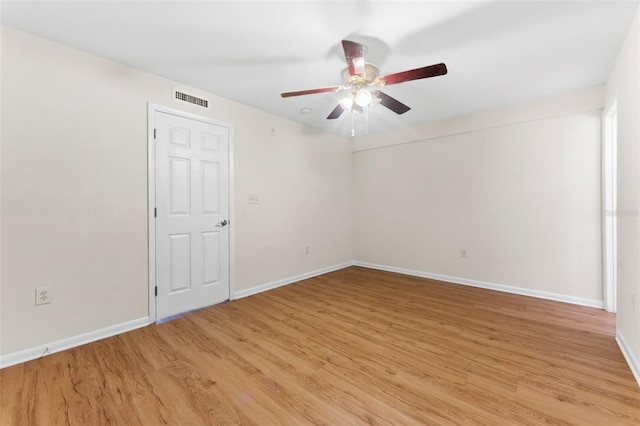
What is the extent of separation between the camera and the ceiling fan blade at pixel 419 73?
1745 millimetres

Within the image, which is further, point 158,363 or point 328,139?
point 328,139

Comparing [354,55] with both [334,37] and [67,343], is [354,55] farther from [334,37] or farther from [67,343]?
[67,343]

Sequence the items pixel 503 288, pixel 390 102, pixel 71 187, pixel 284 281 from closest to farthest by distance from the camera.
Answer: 1. pixel 71 187
2. pixel 390 102
3. pixel 503 288
4. pixel 284 281

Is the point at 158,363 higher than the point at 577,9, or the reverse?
the point at 577,9

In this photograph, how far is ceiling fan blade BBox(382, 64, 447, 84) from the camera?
5.72 feet

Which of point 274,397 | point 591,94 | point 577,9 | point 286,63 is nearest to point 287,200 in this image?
point 286,63

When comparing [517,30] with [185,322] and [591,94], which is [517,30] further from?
[185,322]

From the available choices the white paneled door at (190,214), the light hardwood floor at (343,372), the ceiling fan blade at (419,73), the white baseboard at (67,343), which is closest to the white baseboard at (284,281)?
the white paneled door at (190,214)

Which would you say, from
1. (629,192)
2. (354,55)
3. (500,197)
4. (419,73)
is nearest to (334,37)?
(354,55)

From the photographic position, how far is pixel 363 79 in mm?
2180

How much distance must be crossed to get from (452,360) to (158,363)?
6.98 ft

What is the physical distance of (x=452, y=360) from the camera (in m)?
1.91

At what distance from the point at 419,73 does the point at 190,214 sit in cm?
256

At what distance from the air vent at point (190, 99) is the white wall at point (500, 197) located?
2874 mm
